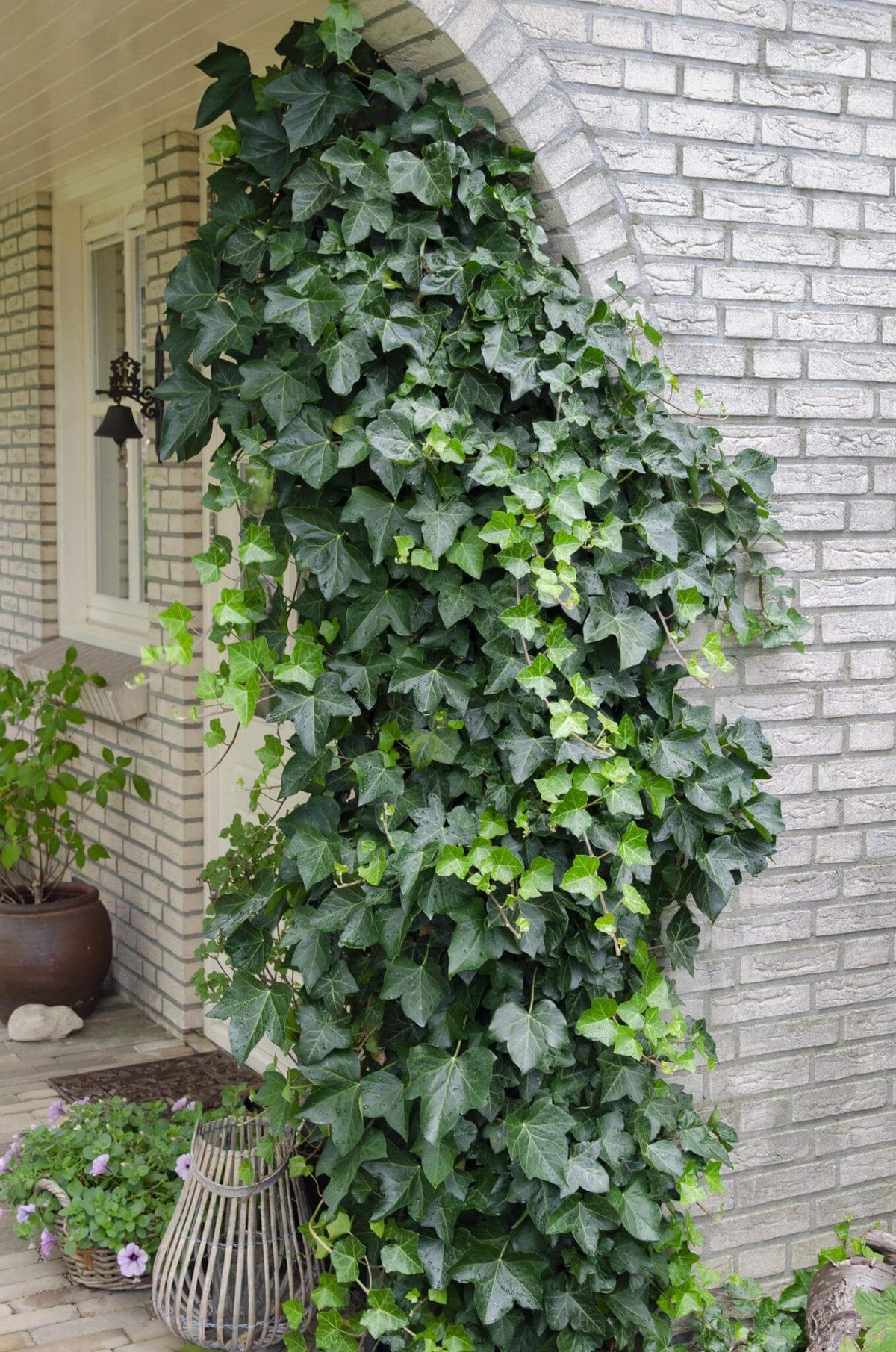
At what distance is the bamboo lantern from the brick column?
145 inches

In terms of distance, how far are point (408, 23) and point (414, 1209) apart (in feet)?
7.22

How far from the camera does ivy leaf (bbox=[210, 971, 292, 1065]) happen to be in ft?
9.39

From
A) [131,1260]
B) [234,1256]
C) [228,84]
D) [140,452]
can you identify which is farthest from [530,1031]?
[140,452]

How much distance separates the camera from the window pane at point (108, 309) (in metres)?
5.95

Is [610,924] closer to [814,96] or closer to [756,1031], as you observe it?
[756,1031]

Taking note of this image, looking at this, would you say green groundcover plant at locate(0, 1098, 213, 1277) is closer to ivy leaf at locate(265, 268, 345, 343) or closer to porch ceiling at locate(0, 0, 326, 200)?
ivy leaf at locate(265, 268, 345, 343)

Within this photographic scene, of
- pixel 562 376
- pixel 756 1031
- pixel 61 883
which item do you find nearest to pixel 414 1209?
pixel 756 1031

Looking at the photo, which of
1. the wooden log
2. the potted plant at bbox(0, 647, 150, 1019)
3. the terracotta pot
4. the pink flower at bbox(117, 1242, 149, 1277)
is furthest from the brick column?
the wooden log

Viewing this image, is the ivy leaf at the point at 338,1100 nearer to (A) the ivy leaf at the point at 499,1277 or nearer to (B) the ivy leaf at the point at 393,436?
(A) the ivy leaf at the point at 499,1277

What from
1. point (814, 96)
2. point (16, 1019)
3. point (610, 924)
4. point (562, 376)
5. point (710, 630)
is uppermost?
point (814, 96)

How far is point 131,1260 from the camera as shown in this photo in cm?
338

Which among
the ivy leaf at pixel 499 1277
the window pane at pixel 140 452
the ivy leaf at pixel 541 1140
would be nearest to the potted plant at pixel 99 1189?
the ivy leaf at pixel 499 1277

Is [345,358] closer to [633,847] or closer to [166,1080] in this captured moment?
[633,847]

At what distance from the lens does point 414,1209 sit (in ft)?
9.27
